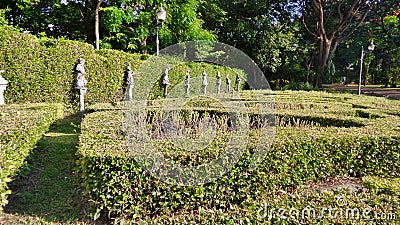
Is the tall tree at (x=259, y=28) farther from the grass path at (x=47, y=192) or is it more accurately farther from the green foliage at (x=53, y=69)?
the grass path at (x=47, y=192)

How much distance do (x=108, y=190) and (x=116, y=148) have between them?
16.8 inches

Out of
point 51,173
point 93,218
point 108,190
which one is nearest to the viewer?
point 108,190

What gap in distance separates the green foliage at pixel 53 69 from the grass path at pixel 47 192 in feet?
10.5

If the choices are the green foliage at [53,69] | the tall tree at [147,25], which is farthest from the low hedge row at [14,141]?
the tall tree at [147,25]

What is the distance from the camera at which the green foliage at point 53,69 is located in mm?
7004

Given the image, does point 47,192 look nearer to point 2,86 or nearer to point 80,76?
point 2,86

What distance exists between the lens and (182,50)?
38.5 ft

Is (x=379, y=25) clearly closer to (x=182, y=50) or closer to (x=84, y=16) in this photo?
(x=182, y=50)

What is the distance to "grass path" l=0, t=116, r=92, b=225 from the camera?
2.77 metres

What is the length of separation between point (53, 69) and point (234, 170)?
23.6 feet

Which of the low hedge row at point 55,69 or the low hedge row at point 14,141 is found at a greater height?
the low hedge row at point 55,69

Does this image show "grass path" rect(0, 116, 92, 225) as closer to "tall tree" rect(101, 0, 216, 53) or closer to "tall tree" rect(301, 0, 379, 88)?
"tall tree" rect(101, 0, 216, 53)

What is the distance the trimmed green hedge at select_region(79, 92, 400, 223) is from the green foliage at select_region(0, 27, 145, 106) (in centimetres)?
471

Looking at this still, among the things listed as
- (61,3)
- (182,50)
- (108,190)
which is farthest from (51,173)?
(61,3)
